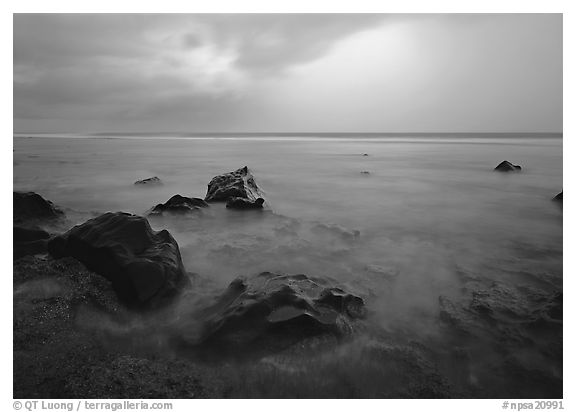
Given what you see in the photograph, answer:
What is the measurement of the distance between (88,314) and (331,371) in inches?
77.0

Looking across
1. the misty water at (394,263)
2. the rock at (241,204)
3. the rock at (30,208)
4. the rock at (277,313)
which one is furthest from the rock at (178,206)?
the rock at (277,313)

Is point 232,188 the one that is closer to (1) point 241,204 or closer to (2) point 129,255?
(1) point 241,204

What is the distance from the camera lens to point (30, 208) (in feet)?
15.1

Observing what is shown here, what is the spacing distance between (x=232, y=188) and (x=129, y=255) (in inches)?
148

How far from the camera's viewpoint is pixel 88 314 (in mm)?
2633

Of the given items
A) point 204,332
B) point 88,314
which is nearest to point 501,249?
point 204,332

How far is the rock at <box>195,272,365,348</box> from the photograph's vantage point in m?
2.40

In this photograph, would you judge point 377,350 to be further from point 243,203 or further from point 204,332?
point 243,203

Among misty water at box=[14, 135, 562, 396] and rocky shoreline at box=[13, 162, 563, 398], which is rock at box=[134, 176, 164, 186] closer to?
misty water at box=[14, 135, 562, 396]

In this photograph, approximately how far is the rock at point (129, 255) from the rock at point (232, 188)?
10.2ft

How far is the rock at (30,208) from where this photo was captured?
14.6 feet

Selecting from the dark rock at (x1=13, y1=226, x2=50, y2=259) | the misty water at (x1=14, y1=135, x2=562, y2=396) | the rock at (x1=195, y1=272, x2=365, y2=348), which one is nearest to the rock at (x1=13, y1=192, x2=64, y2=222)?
the misty water at (x1=14, y1=135, x2=562, y2=396)

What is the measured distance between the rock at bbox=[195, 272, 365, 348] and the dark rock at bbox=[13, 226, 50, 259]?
2.26 meters

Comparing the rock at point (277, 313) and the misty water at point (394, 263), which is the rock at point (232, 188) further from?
the rock at point (277, 313)
